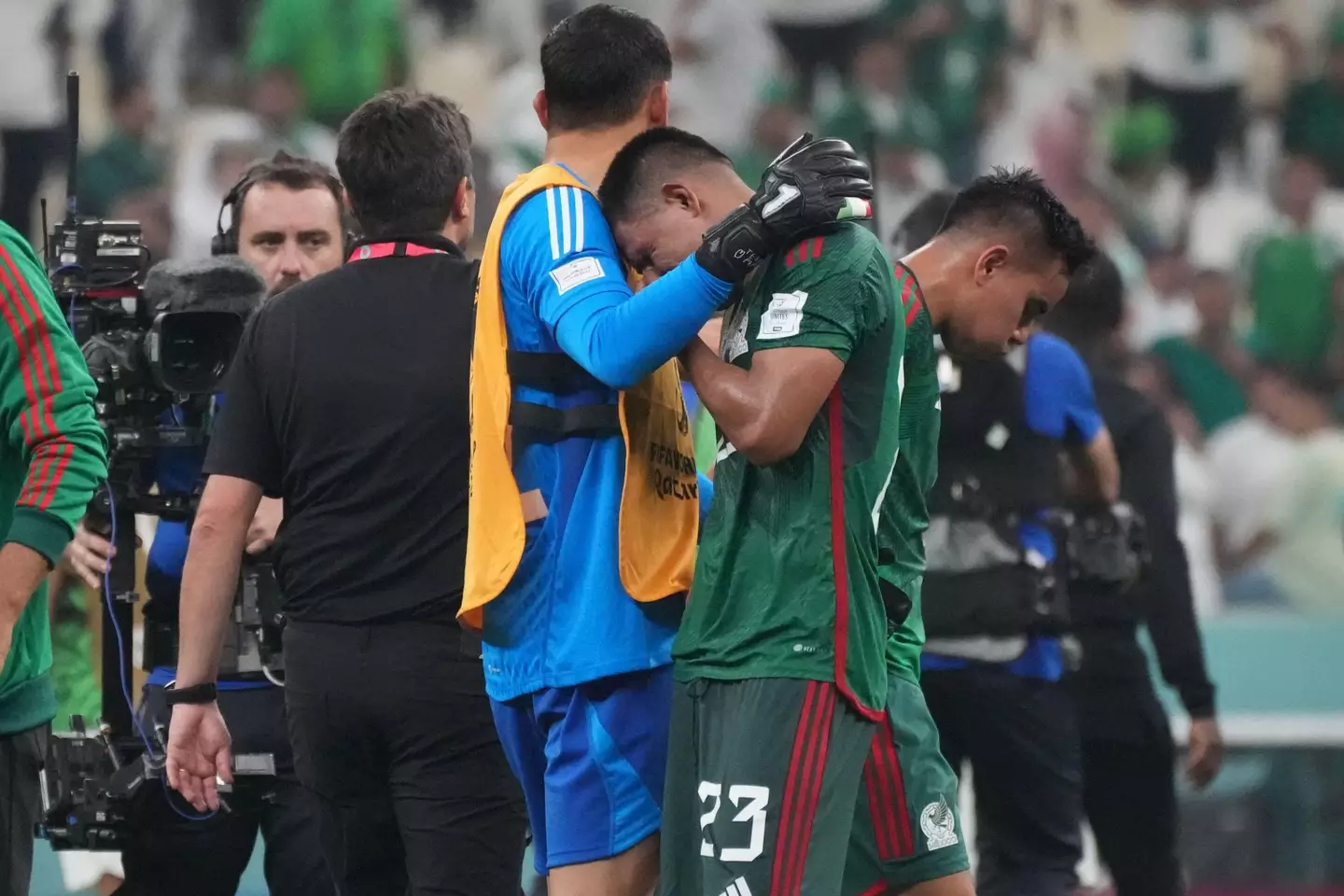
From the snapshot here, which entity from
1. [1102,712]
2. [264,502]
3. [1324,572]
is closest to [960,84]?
[1324,572]

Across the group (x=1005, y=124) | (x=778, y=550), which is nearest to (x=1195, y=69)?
(x=1005, y=124)

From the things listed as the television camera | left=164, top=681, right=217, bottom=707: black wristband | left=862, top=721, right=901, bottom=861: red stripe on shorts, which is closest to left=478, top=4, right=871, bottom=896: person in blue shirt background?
left=862, top=721, right=901, bottom=861: red stripe on shorts

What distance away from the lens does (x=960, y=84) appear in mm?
9906

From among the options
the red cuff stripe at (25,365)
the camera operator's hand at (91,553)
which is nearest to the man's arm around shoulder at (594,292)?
the red cuff stripe at (25,365)

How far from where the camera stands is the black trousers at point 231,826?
414cm

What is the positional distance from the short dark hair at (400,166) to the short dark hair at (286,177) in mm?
1239

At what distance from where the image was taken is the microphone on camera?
4109mm

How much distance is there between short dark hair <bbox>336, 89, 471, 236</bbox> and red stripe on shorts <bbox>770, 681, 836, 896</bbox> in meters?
1.32

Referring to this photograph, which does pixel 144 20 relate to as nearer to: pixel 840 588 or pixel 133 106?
pixel 133 106

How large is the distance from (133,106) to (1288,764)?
612 cm

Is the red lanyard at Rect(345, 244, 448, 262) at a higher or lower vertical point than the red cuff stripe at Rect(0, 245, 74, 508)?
higher

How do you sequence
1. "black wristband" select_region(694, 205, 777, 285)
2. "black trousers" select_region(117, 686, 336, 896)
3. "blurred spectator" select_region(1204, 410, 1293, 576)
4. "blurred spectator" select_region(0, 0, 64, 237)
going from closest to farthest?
1. "black wristband" select_region(694, 205, 777, 285)
2. "black trousers" select_region(117, 686, 336, 896)
3. "blurred spectator" select_region(0, 0, 64, 237)
4. "blurred spectator" select_region(1204, 410, 1293, 576)

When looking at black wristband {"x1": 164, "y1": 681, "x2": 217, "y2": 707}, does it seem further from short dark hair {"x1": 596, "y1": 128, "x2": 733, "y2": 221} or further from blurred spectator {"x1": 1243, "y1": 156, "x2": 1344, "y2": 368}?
blurred spectator {"x1": 1243, "y1": 156, "x2": 1344, "y2": 368}

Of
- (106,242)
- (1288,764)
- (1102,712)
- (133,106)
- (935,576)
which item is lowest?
(1288,764)
